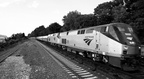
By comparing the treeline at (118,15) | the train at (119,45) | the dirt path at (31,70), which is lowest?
the dirt path at (31,70)

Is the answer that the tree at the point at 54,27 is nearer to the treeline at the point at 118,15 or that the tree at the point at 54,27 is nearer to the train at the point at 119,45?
the treeline at the point at 118,15

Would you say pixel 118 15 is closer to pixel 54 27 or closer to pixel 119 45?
pixel 119 45

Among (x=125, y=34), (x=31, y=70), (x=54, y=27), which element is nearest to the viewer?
(x=125, y=34)

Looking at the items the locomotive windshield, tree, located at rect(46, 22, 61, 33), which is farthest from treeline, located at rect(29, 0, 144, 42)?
tree, located at rect(46, 22, 61, 33)

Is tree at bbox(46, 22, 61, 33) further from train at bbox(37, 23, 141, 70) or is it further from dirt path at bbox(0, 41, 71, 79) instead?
train at bbox(37, 23, 141, 70)

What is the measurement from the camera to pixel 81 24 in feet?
167

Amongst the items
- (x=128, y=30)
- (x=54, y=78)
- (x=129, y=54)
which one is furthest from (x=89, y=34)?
(x=54, y=78)

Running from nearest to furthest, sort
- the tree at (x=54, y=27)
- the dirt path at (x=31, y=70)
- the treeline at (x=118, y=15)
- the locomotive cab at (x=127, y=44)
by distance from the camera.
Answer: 1. the locomotive cab at (x=127, y=44)
2. the dirt path at (x=31, y=70)
3. the treeline at (x=118, y=15)
4. the tree at (x=54, y=27)

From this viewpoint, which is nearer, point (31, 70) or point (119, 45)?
point (119, 45)

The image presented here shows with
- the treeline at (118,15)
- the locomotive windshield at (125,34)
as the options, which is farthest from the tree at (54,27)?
the locomotive windshield at (125,34)

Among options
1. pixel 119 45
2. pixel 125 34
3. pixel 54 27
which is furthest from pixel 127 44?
pixel 54 27

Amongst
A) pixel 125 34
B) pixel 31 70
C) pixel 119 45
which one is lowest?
pixel 31 70

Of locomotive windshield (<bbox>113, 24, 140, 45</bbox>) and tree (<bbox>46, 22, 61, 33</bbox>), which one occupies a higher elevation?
tree (<bbox>46, 22, 61, 33</bbox>)

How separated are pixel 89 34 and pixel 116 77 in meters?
4.71
